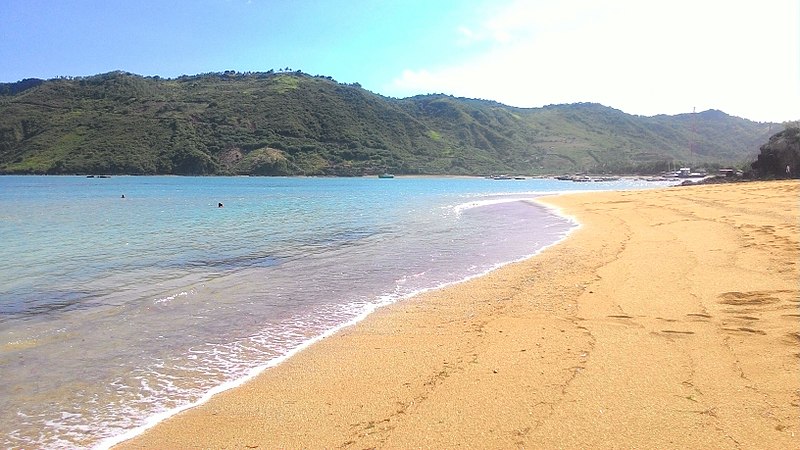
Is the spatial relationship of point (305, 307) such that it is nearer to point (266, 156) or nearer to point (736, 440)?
point (736, 440)

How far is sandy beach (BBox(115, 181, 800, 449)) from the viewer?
384 cm

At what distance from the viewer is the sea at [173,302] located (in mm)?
4984

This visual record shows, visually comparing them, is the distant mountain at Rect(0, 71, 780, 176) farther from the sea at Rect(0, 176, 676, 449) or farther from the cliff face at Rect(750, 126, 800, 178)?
the sea at Rect(0, 176, 676, 449)

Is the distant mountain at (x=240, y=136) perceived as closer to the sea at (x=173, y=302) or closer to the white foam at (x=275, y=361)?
the sea at (x=173, y=302)

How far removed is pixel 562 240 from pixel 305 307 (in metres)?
10.3

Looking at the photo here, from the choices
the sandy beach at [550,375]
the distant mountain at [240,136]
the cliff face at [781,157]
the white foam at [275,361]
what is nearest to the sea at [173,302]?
Result: the white foam at [275,361]

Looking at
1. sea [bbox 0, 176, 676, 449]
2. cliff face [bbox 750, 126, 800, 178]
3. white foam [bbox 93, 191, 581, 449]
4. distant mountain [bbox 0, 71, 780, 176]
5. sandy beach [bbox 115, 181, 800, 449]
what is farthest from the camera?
distant mountain [bbox 0, 71, 780, 176]

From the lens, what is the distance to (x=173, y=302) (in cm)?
905

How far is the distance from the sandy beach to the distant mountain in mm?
133609

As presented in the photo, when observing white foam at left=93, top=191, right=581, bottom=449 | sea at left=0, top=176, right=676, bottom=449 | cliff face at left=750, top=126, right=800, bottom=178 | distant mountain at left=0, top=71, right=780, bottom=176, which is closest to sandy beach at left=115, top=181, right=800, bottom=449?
white foam at left=93, top=191, right=581, bottom=449

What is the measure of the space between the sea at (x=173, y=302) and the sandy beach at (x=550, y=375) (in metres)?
0.61

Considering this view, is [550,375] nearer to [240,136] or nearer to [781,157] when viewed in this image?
[781,157]

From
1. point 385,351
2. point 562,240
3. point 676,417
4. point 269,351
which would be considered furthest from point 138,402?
point 562,240

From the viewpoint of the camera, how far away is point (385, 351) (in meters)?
6.19
